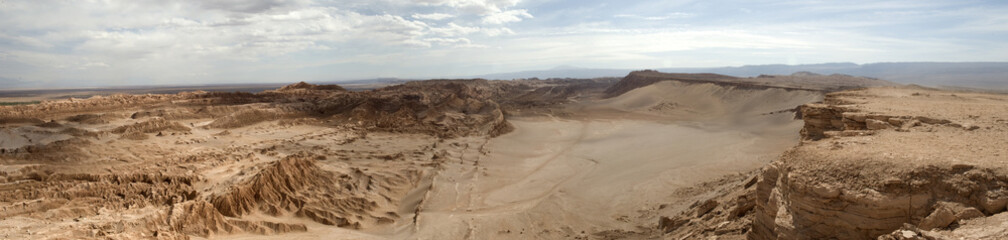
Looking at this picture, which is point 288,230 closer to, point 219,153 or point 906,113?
point 219,153

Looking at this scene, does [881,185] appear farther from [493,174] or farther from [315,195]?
[493,174]

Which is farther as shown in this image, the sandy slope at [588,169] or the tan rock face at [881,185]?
the sandy slope at [588,169]

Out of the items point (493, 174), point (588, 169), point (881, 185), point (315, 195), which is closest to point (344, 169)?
point (315, 195)

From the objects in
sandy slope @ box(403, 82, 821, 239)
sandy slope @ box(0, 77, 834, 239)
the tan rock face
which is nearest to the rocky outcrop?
sandy slope @ box(0, 77, 834, 239)

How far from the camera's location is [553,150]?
1941 cm

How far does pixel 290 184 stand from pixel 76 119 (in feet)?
35.2

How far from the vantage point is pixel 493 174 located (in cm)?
1502

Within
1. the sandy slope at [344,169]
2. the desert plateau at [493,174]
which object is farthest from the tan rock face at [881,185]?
the sandy slope at [344,169]

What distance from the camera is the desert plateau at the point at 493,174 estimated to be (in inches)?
182

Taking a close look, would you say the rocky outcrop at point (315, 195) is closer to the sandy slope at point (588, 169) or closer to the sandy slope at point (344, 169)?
the sandy slope at point (344, 169)

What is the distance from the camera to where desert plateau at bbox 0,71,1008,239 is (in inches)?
182

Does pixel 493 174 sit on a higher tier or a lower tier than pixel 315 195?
lower

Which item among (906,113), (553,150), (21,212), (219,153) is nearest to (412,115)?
(553,150)

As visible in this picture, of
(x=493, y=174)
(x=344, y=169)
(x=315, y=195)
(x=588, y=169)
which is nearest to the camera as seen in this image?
(x=315, y=195)
